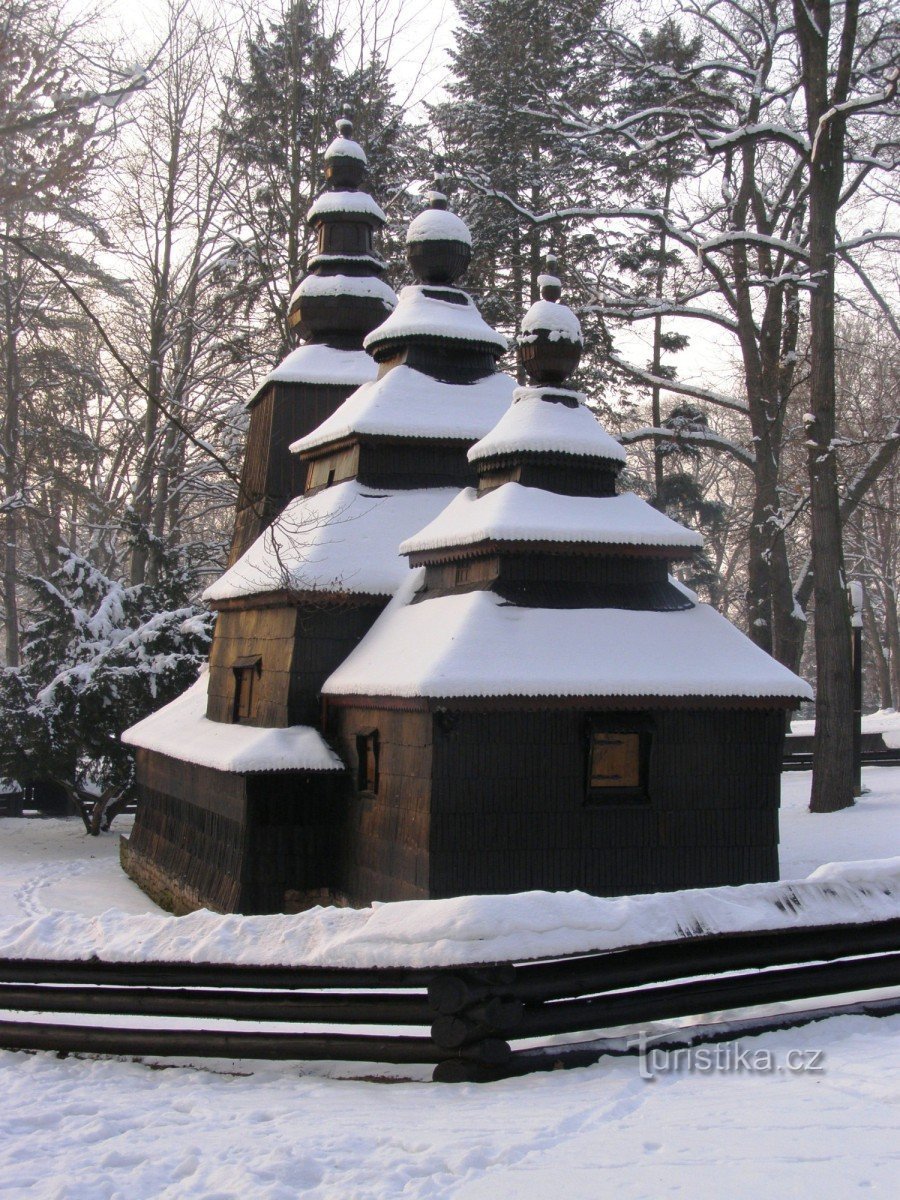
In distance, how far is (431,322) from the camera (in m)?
18.6

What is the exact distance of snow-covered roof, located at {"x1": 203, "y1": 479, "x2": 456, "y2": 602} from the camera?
1616cm

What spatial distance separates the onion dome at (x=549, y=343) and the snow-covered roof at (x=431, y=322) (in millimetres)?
3301

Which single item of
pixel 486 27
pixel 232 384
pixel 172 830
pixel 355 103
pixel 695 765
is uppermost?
pixel 486 27

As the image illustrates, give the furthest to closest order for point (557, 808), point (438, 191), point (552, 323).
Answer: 1. point (438, 191)
2. point (552, 323)
3. point (557, 808)

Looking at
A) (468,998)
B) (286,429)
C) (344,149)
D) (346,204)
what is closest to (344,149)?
(344,149)

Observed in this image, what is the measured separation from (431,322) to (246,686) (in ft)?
20.0

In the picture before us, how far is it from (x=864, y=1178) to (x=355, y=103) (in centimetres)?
2653

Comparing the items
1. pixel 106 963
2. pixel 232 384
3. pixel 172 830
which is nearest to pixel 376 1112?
pixel 106 963

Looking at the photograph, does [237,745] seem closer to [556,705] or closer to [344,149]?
[556,705]

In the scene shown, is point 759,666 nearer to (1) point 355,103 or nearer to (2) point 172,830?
(2) point 172,830

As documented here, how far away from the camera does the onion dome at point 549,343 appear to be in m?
15.2

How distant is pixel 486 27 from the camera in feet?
108

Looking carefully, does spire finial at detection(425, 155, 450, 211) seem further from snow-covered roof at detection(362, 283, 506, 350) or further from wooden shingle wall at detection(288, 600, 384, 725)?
wooden shingle wall at detection(288, 600, 384, 725)

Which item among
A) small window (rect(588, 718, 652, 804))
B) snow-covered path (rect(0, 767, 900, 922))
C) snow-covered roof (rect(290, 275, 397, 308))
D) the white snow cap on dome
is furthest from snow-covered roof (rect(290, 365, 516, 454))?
snow-covered path (rect(0, 767, 900, 922))
